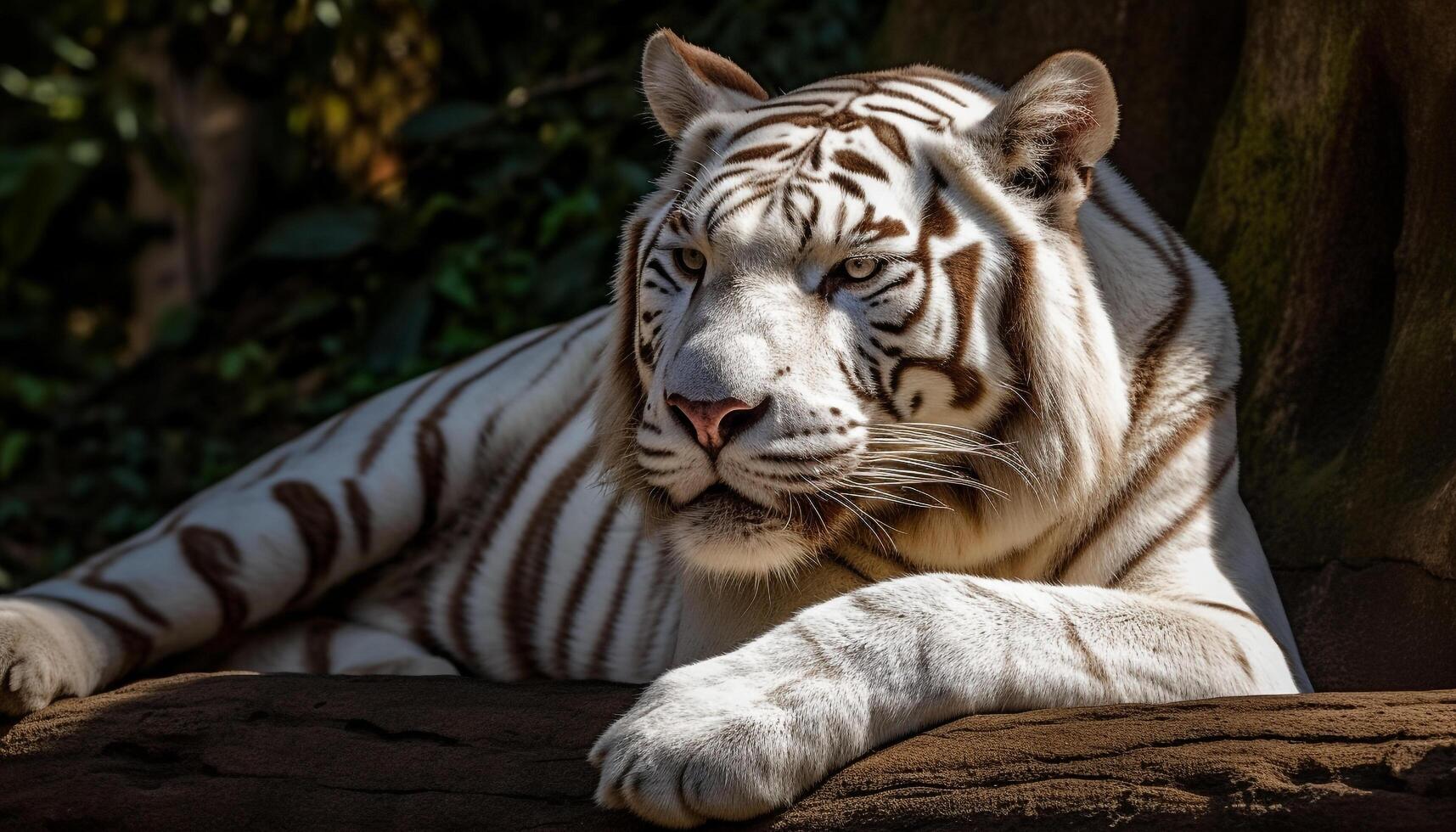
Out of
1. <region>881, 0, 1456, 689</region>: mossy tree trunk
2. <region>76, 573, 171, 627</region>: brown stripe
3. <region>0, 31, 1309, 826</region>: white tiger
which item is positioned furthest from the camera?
<region>76, 573, 171, 627</region>: brown stripe

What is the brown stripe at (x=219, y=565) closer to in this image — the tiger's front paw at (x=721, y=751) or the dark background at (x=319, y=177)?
the tiger's front paw at (x=721, y=751)

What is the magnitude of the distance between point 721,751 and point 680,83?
1150mm

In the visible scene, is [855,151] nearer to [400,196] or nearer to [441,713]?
[441,713]

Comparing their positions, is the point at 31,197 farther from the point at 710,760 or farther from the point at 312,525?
the point at 710,760

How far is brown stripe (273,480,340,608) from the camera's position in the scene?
2.69 metres

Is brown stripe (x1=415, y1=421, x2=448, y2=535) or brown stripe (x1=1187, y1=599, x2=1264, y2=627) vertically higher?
brown stripe (x1=1187, y1=599, x2=1264, y2=627)

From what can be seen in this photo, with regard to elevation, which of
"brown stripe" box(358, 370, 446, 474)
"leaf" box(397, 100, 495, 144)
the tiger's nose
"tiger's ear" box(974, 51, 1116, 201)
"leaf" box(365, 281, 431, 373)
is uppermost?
"tiger's ear" box(974, 51, 1116, 201)

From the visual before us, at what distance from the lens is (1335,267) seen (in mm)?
2367

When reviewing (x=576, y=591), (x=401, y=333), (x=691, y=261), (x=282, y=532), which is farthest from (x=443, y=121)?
(x=691, y=261)

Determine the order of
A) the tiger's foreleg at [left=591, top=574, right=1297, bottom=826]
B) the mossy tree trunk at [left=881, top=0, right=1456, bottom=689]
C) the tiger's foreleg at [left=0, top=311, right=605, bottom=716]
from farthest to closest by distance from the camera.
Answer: the tiger's foreleg at [left=0, top=311, right=605, bottom=716] → the mossy tree trunk at [left=881, top=0, right=1456, bottom=689] → the tiger's foreleg at [left=591, top=574, right=1297, bottom=826]

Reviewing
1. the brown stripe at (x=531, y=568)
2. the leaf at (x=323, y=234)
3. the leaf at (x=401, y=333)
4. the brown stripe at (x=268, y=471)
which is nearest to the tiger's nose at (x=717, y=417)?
the brown stripe at (x=531, y=568)

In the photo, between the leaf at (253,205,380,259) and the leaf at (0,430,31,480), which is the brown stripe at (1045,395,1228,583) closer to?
the leaf at (253,205,380,259)

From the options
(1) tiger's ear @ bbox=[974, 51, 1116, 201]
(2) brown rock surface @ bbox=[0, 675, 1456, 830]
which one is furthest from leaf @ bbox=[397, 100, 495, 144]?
(1) tiger's ear @ bbox=[974, 51, 1116, 201]

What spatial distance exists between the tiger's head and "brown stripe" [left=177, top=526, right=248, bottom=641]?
1038 millimetres
